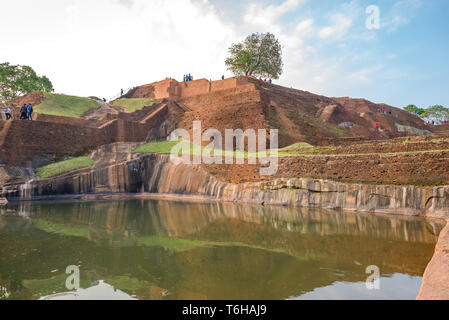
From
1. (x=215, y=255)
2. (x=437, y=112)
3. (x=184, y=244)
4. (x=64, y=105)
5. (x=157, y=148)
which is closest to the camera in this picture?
(x=215, y=255)

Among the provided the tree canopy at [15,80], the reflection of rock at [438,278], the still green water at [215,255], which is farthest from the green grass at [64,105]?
the reflection of rock at [438,278]

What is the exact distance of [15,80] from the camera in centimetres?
3850

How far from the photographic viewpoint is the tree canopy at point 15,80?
114ft

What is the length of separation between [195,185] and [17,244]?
12.7m

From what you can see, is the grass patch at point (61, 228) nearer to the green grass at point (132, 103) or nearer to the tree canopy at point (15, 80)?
the green grass at point (132, 103)

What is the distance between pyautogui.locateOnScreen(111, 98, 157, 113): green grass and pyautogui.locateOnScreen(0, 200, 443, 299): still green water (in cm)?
2168

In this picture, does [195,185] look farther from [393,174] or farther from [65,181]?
[393,174]

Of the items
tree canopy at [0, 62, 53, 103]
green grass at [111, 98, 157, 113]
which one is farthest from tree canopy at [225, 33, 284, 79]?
tree canopy at [0, 62, 53, 103]

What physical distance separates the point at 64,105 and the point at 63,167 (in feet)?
41.8

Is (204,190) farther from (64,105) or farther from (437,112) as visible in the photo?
(437,112)

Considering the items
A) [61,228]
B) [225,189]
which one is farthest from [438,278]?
[225,189]

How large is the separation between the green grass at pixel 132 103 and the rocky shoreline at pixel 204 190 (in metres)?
9.96
